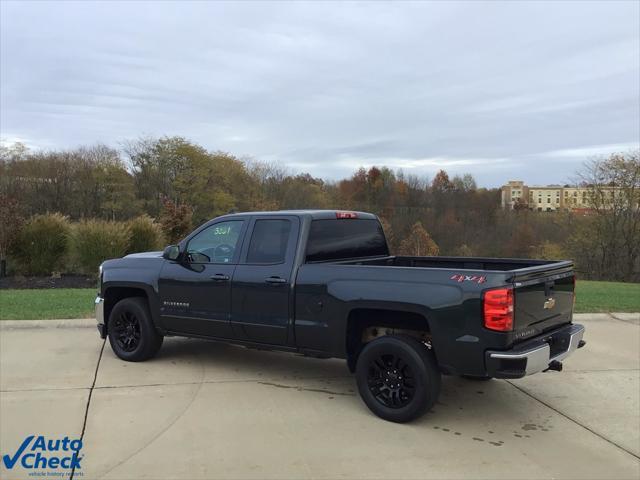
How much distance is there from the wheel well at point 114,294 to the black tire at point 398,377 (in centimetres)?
318

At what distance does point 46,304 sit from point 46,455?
6574 millimetres

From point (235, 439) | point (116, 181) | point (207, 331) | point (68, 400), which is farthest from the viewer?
point (116, 181)

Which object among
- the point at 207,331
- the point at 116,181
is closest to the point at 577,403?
the point at 207,331

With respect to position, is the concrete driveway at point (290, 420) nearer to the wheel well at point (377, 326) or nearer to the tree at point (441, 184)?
the wheel well at point (377, 326)

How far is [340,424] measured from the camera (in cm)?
470

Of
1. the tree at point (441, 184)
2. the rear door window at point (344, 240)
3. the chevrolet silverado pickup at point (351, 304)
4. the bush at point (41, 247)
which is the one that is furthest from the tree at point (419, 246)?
the tree at point (441, 184)

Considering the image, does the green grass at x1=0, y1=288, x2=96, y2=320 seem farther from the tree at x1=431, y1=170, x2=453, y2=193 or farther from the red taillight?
the tree at x1=431, y1=170, x2=453, y2=193

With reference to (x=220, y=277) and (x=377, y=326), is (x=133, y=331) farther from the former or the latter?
(x=377, y=326)

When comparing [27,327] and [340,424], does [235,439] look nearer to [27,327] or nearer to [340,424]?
[340,424]

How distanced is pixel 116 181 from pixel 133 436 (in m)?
52.6

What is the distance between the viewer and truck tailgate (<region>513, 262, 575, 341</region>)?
434 centimetres

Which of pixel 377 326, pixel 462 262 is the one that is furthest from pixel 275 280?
pixel 462 262

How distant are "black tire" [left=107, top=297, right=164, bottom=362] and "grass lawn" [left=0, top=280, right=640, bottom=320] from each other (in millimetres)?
2502

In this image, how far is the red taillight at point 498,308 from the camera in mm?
4195
